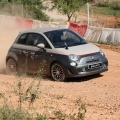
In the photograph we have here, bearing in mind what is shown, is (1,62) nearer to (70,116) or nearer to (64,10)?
(70,116)

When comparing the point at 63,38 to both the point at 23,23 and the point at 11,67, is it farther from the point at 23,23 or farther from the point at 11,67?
the point at 23,23

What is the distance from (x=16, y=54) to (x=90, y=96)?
5.01 metres

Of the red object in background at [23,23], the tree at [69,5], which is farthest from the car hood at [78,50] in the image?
the tree at [69,5]

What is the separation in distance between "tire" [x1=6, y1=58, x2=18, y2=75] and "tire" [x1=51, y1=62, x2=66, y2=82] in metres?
2.03

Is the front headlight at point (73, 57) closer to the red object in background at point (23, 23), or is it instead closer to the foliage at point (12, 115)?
the foliage at point (12, 115)

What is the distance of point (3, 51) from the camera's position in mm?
20109

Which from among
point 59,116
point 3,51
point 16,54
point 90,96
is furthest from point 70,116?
point 3,51

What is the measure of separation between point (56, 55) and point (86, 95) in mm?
3023

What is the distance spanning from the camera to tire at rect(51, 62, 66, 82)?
13.1m

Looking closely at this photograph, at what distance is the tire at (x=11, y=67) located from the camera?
14805mm

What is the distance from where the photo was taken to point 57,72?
13.2m

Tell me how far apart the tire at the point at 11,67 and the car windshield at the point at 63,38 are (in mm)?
1799

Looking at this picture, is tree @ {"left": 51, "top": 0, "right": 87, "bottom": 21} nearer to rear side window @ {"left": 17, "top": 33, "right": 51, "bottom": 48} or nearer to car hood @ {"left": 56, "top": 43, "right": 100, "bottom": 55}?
rear side window @ {"left": 17, "top": 33, "right": 51, "bottom": 48}

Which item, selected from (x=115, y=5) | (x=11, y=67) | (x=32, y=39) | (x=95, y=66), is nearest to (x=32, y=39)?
(x=32, y=39)
